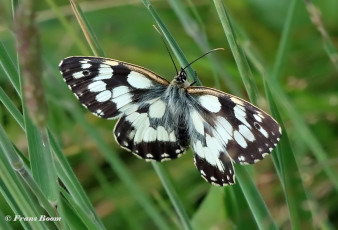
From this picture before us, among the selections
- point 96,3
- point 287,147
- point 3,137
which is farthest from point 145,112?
point 96,3

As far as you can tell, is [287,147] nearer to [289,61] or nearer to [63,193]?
[63,193]

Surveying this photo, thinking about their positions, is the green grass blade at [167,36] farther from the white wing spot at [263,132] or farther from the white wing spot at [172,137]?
the white wing spot at [172,137]

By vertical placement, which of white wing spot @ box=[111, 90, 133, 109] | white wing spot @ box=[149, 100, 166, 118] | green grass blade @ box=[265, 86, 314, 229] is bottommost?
green grass blade @ box=[265, 86, 314, 229]

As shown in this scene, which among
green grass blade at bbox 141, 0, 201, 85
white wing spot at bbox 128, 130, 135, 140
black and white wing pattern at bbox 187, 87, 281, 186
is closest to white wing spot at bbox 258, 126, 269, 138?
black and white wing pattern at bbox 187, 87, 281, 186

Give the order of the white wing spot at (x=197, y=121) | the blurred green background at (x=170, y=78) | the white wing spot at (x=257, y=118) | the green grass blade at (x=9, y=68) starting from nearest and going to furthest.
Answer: the green grass blade at (x=9, y=68)
the white wing spot at (x=257, y=118)
the white wing spot at (x=197, y=121)
the blurred green background at (x=170, y=78)

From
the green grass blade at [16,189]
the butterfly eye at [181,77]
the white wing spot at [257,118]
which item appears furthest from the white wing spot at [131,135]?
the green grass blade at [16,189]

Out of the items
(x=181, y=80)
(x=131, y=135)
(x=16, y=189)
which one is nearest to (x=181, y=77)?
(x=181, y=80)

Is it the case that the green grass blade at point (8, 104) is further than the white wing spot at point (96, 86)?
No

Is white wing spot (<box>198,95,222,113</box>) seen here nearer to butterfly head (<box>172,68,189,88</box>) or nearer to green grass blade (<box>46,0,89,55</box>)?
butterfly head (<box>172,68,189,88</box>)

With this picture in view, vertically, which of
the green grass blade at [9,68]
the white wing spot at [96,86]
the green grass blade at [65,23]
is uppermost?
the green grass blade at [65,23]
